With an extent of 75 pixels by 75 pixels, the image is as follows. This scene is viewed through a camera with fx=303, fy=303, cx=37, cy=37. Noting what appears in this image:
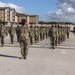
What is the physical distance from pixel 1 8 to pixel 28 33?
6049 inches

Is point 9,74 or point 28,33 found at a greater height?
point 28,33

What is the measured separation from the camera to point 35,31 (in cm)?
2778

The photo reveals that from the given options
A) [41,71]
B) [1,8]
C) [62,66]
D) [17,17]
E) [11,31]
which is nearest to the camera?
[41,71]

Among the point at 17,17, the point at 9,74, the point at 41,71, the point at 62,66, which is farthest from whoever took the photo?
the point at 17,17

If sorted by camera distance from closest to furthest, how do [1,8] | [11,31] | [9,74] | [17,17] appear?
[9,74] < [11,31] < [1,8] < [17,17]

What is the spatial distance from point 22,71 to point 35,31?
57.3 feet

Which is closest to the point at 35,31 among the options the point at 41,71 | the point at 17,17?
the point at 41,71

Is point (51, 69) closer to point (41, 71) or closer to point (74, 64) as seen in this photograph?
point (41, 71)

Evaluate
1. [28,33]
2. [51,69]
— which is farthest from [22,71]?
[28,33]

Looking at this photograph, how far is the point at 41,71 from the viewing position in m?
10.4

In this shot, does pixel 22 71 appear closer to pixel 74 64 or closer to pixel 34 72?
pixel 34 72

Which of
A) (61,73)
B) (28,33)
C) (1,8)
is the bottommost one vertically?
(61,73)

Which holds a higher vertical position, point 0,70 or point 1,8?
point 1,8

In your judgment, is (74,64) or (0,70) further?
(74,64)
